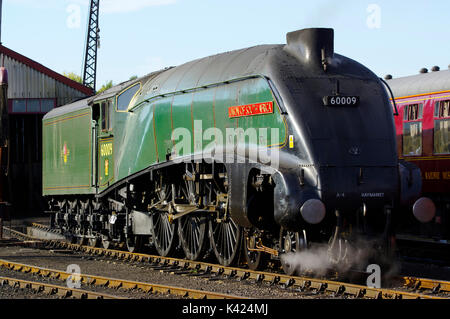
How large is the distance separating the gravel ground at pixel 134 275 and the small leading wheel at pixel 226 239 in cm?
77

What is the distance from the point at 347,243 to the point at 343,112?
1.98m

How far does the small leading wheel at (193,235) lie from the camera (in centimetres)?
1320

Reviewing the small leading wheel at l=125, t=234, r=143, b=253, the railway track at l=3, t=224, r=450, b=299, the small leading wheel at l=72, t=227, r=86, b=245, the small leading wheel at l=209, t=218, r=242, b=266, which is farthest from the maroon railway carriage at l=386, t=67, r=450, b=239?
the small leading wheel at l=72, t=227, r=86, b=245

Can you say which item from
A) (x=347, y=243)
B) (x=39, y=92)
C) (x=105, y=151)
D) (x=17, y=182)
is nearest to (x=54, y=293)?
(x=347, y=243)

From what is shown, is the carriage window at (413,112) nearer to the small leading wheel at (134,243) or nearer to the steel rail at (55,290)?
the small leading wheel at (134,243)

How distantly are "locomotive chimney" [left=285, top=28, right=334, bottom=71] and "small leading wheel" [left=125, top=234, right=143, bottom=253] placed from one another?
6930mm

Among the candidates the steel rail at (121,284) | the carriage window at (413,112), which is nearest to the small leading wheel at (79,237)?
the steel rail at (121,284)

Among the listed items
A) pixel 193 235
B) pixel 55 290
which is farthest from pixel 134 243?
pixel 55 290

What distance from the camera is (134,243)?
16.3 m

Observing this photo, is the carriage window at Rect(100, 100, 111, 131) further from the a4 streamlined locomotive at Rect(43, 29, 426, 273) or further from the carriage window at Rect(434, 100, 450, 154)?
the carriage window at Rect(434, 100, 450, 154)

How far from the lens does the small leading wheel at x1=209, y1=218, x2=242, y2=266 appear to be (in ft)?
39.5

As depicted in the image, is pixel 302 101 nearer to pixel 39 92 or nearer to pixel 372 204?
pixel 372 204

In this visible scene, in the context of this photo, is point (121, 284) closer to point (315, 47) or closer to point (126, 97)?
point (315, 47)

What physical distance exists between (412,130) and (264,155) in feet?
24.3
